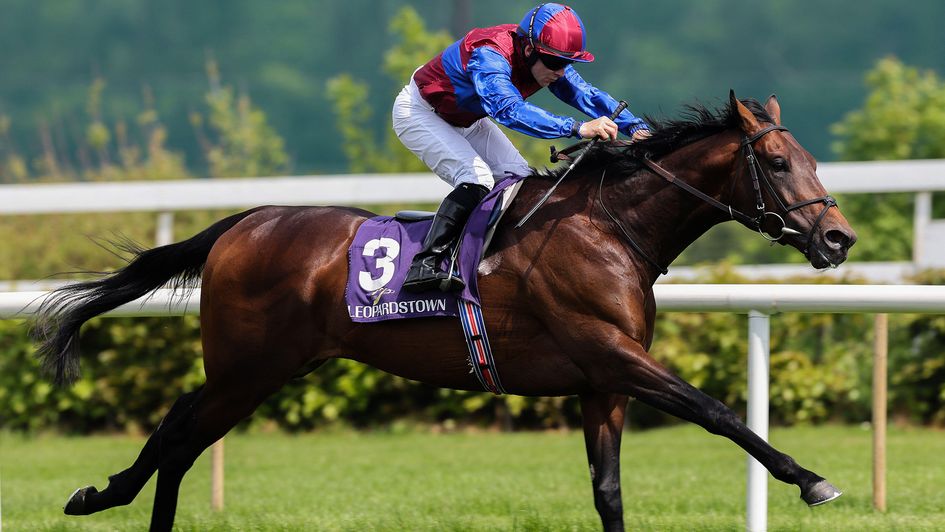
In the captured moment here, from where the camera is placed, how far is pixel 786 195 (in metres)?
4.18

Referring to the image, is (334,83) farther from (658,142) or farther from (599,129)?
(599,129)

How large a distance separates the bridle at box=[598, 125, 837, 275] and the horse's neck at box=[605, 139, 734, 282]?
3 cm

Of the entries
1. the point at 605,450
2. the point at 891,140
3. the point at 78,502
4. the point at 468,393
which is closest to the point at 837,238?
the point at 605,450

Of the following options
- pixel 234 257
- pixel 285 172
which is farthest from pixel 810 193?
pixel 285 172

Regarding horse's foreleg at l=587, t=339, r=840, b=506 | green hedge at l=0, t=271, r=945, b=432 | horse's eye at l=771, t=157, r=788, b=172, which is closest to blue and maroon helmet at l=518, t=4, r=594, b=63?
horse's eye at l=771, t=157, r=788, b=172

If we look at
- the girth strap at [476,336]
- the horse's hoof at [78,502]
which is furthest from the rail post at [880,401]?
the horse's hoof at [78,502]

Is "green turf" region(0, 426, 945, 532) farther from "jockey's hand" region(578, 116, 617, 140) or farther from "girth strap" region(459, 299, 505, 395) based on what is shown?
"jockey's hand" region(578, 116, 617, 140)

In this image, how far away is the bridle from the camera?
4125mm

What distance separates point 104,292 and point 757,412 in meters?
2.57

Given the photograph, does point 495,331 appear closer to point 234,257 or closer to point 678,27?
point 234,257

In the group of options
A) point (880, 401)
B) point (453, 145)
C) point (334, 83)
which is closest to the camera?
point (453, 145)

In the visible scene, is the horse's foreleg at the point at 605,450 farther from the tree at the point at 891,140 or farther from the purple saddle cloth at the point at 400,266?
the tree at the point at 891,140

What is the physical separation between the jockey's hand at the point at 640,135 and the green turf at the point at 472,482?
1.56 metres

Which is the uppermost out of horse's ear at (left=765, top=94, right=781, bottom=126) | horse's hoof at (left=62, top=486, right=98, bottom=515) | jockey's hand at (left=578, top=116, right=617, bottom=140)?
horse's ear at (left=765, top=94, right=781, bottom=126)
